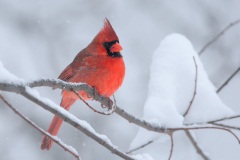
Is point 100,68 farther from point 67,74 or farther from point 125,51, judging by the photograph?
point 125,51

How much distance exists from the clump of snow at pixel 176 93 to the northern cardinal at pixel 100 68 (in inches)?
14.8

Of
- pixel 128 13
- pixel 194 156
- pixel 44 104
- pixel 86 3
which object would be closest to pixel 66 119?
pixel 44 104

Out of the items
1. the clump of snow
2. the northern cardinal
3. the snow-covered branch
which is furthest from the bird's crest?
the snow-covered branch

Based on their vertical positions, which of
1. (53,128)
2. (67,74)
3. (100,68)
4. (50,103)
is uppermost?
(50,103)

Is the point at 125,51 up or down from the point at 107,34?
down

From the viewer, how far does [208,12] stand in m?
6.83

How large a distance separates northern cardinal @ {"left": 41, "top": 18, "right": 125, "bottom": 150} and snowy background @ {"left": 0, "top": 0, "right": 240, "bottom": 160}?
1.77 meters

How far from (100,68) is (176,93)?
693 mm

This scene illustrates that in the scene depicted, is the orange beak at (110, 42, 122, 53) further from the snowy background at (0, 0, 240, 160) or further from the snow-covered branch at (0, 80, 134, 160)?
the snowy background at (0, 0, 240, 160)

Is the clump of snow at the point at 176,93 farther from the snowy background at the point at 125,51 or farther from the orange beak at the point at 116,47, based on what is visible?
the snowy background at the point at 125,51

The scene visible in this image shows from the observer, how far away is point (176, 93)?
241 cm

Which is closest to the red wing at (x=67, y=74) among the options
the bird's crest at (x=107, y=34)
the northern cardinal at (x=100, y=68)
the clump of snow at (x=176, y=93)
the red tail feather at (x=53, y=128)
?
the northern cardinal at (x=100, y=68)

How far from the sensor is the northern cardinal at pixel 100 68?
9.49 ft

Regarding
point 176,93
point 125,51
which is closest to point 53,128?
point 176,93
